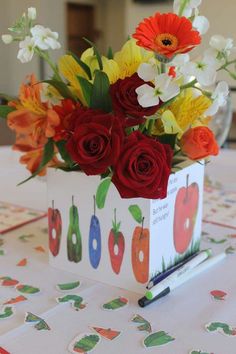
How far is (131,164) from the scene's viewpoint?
Result: 641mm

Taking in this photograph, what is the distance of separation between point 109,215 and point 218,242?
0.94 feet

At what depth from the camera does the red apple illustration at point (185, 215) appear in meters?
0.77

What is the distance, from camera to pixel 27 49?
71 cm

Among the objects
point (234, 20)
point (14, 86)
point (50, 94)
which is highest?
point (234, 20)

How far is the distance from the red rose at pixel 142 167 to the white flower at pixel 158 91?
0.05 m

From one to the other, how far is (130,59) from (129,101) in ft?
0.30

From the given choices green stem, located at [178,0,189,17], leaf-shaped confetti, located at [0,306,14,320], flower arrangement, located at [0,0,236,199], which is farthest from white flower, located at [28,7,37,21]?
leaf-shaped confetti, located at [0,306,14,320]

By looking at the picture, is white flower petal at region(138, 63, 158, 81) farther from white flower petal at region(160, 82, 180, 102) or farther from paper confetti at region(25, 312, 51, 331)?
paper confetti at region(25, 312, 51, 331)

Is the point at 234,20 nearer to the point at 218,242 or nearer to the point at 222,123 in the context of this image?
the point at 222,123

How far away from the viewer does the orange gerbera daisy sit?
2.02ft

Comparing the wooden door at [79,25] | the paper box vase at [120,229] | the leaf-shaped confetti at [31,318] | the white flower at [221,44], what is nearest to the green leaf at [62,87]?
the paper box vase at [120,229]

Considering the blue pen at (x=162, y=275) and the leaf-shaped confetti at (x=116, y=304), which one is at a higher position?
the blue pen at (x=162, y=275)

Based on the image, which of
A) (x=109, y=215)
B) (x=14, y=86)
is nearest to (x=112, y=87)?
(x=109, y=215)

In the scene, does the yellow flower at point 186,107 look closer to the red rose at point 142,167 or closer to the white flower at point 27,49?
the red rose at point 142,167
